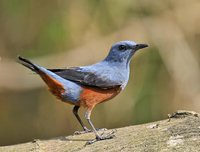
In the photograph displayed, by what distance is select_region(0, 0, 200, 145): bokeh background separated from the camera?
8.71m

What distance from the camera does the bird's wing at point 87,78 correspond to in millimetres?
5080

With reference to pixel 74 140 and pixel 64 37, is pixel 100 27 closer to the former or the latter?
pixel 64 37

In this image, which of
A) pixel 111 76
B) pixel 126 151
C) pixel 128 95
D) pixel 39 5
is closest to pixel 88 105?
pixel 111 76

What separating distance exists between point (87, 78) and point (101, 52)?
3838mm

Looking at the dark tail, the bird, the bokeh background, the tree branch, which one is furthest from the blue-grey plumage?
the bokeh background

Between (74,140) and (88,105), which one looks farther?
(88,105)

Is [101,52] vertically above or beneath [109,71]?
beneath

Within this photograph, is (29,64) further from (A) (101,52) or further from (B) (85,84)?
(A) (101,52)

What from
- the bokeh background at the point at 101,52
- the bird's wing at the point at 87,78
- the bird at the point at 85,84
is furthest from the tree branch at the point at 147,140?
the bokeh background at the point at 101,52

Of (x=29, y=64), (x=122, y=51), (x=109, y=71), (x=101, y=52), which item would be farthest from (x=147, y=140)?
(x=101, y=52)

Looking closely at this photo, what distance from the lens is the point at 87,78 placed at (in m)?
5.11

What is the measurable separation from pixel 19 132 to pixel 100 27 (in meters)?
1.82

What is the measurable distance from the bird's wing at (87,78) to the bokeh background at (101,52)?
348 centimetres

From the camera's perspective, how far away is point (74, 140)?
14.9 feet
